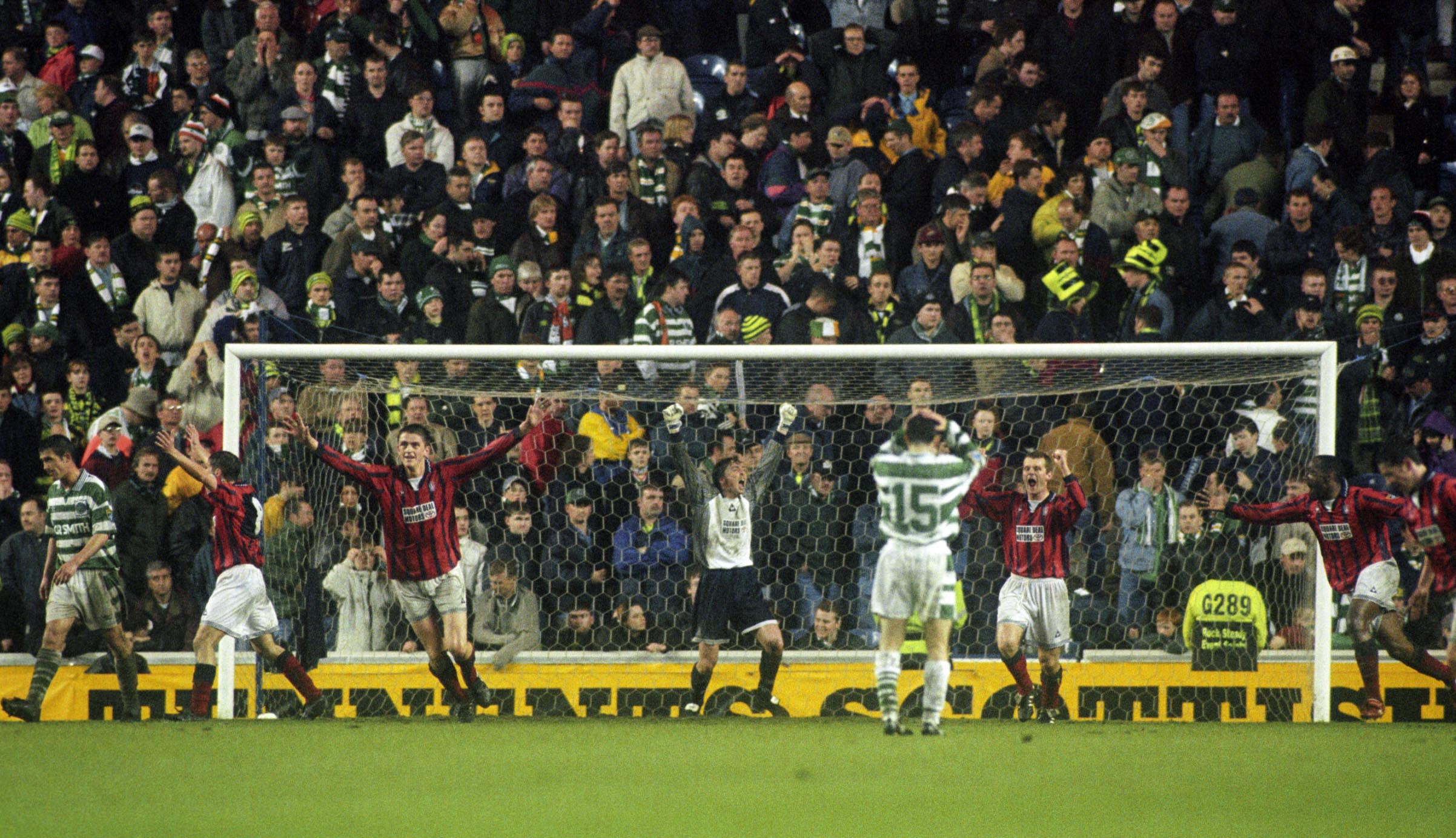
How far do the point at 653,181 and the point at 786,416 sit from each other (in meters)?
2.84

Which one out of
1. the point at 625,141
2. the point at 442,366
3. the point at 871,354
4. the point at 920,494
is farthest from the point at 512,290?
the point at 920,494

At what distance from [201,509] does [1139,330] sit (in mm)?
6194

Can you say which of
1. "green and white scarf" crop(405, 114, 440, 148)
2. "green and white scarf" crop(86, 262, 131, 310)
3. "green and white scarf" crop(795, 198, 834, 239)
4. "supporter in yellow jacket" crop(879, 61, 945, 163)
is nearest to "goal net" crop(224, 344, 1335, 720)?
"green and white scarf" crop(795, 198, 834, 239)

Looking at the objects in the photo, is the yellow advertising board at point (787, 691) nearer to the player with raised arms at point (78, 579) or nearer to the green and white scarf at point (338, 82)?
the player with raised arms at point (78, 579)

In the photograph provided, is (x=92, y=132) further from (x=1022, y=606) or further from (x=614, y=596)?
(x=1022, y=606)

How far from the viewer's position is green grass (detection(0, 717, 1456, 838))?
5828 millimetres

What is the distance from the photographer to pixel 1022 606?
9.16 meters

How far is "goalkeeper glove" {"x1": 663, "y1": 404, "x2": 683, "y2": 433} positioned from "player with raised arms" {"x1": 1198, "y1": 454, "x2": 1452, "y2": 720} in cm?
337

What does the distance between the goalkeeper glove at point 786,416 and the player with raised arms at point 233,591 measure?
10.5ft

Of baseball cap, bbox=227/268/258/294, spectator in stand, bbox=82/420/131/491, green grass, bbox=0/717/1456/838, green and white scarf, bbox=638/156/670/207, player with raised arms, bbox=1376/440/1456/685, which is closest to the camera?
green grass, bbox=0/717/1456/838

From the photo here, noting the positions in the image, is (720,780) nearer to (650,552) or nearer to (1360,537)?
(650,552)

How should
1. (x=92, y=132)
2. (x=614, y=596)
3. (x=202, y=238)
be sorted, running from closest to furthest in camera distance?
(x=614, y=596), (x=202, y=238), (x=92, y=132)

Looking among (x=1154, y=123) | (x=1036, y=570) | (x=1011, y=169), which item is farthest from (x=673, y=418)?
(x=1154, y=123)

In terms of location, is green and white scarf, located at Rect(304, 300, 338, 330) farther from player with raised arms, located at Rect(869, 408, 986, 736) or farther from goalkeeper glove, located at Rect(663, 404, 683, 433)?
player with raised arms, located at Rect(869, 408, 986, 736)
